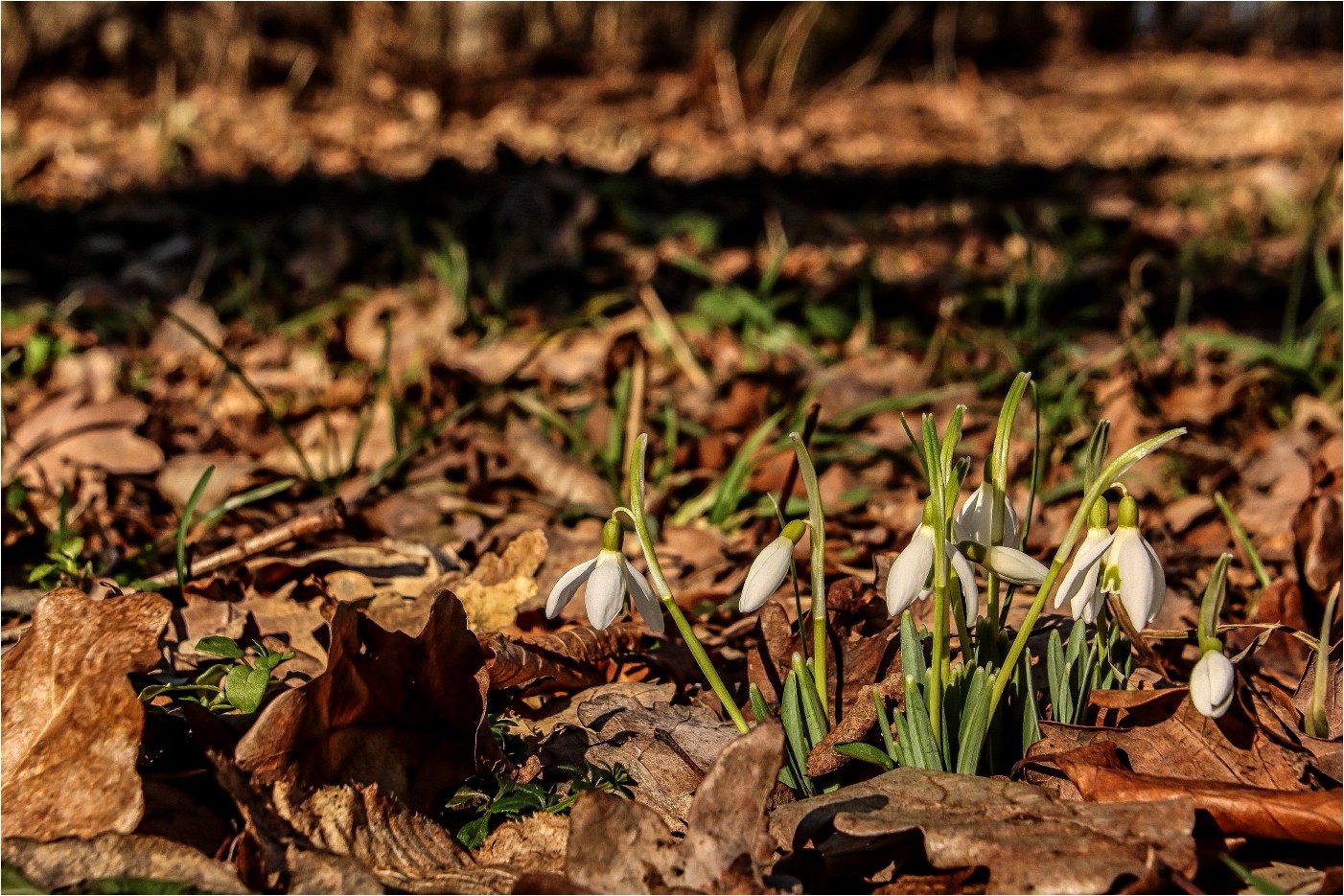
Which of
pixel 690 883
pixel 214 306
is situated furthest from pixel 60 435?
pixel 690 883

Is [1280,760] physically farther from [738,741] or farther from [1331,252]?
[1331,252]

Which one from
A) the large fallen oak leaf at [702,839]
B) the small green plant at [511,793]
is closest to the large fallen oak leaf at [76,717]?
the small green plant at [511,793]

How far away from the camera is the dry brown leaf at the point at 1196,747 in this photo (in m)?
1.43

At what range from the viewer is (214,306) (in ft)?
13.5

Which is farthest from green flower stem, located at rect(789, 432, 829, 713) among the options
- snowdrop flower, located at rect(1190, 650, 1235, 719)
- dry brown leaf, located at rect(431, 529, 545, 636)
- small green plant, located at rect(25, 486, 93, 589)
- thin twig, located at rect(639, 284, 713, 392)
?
thin twig, located at rect(639, 284, 713, 392)

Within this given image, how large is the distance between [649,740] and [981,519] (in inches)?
21.5

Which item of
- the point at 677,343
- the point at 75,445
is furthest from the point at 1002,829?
the point at 677,343

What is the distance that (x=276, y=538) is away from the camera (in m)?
2.18

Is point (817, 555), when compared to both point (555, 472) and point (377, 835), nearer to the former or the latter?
point (377, 835)

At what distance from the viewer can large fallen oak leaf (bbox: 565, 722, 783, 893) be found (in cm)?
126

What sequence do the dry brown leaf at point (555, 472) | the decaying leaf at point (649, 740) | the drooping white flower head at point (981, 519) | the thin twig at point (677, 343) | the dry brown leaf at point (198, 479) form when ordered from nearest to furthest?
the drooping white flower head at point (981, 519) → the decaying leaf at point (649, 740) → the dry brown leaf at point (198, 479) → the dry brown leaf at point (555, 472) → the thin twig at point (677, 343)

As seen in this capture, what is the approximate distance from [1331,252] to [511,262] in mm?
3325

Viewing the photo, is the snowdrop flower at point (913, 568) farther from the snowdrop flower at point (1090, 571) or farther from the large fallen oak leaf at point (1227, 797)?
the large fallen oak leaf at point (1227, 797)

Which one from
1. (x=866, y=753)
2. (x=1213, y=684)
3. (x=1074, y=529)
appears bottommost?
(x=866, y=753)
